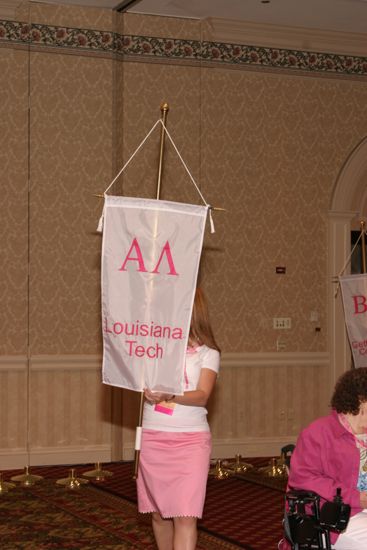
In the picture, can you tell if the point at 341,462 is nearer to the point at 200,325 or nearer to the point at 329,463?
the point at 329,463

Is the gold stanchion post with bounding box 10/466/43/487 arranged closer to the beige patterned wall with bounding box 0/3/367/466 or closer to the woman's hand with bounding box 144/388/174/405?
the beige patterned wall with bounding box 0/3/367/466

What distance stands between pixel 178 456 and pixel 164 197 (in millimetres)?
4834

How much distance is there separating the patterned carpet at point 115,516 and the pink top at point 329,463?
2.19 metres

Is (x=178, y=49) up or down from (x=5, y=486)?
up

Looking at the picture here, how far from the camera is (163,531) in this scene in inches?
186

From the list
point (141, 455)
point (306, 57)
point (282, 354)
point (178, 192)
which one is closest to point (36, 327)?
point (178, 192)

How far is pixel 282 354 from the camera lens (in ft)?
31.7

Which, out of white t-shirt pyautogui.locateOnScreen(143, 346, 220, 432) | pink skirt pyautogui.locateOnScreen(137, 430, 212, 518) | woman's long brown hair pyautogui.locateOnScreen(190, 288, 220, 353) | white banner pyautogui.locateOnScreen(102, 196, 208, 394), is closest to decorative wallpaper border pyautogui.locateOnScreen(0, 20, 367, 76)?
white banner pyautogui.locateOnScreen(102, 196, 208, 394)

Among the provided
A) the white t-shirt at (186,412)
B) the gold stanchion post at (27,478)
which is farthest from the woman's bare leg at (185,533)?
the gold stanchion post at (27,478)

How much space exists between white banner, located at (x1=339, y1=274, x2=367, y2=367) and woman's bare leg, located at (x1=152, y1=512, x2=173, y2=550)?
11.7 ft

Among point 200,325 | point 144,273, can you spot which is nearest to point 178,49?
point 144,273

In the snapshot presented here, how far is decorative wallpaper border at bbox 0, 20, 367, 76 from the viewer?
880 centimetres

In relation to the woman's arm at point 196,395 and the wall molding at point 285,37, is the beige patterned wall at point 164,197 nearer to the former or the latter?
the wall molding at point 285,37

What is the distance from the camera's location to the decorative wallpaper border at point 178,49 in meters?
8.80
